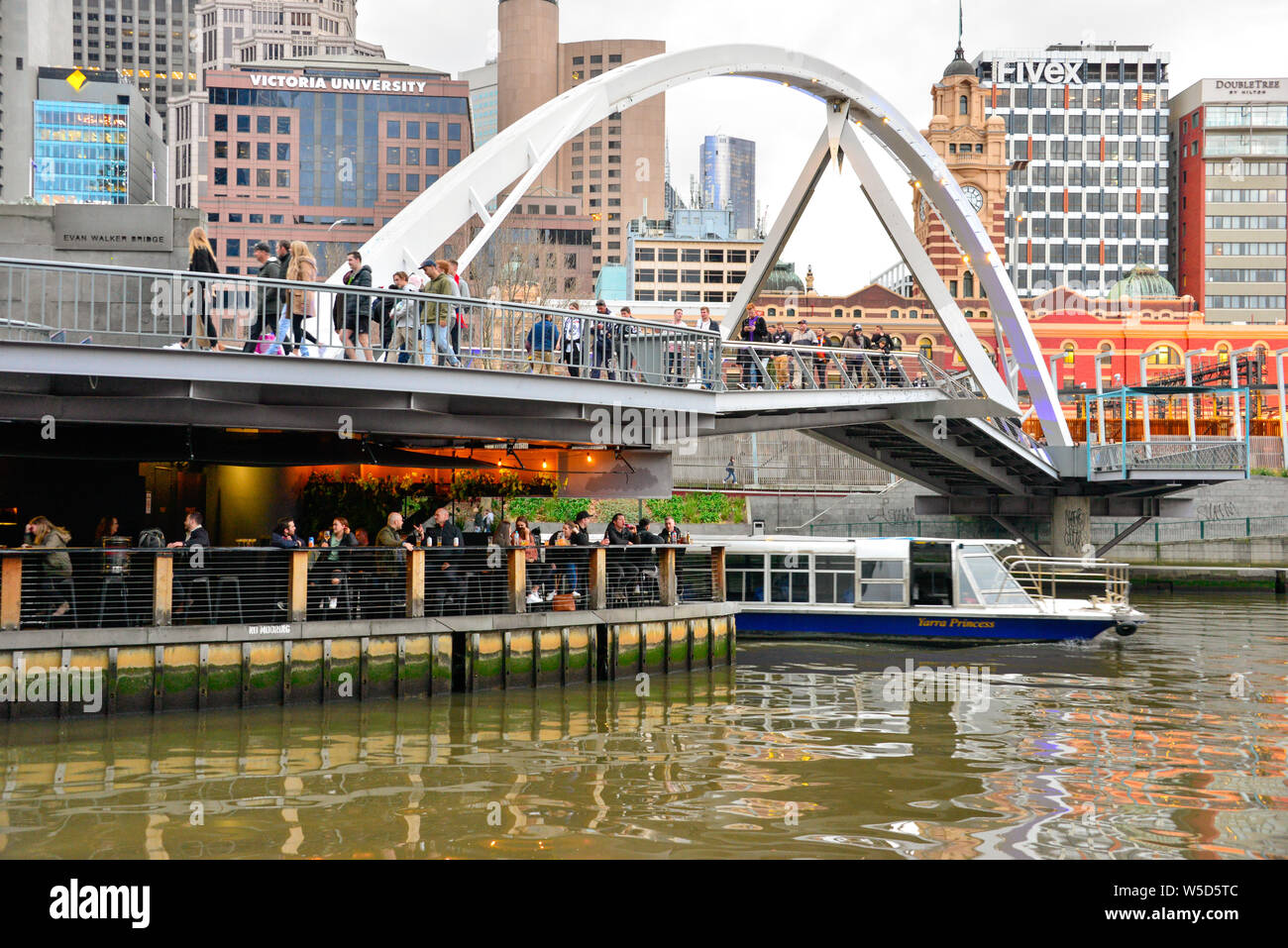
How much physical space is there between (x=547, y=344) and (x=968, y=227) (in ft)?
80.5

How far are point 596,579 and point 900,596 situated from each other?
30.9ft

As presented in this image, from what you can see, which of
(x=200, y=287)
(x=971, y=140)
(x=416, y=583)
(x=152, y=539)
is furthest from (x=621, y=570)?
(x=971, y=140)

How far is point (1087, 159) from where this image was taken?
474ft

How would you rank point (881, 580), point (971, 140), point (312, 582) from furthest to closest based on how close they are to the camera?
1. point (971, 140)
2. point (881, 580)
3. point (312, 582)

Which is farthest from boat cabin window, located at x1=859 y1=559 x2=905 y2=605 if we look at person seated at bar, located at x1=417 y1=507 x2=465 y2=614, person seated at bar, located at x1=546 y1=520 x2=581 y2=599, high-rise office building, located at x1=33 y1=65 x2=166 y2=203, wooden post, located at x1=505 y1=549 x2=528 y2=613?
high-rise office building, located at x1=33 y1=65 x2=166 y2=203

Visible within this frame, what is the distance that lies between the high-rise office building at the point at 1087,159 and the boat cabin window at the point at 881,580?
11816 cm

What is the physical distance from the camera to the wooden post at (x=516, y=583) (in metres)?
23.8

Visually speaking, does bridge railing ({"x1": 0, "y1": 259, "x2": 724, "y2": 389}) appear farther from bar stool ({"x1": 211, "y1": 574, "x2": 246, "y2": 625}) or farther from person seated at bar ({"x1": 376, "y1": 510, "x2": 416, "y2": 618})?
bar stool ({"x1": 211, "y1": 574, "x2": 246, "y2": 625})

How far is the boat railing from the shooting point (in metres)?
32.0

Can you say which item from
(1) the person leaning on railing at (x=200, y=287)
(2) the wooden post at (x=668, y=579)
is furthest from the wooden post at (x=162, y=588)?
(2) the wooden post at (x=668, y=579)

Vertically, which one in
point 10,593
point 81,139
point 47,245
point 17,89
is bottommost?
point 10,593

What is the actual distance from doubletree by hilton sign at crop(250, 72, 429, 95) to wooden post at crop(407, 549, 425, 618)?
404ft

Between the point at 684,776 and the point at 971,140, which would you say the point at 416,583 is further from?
the point at 971,140

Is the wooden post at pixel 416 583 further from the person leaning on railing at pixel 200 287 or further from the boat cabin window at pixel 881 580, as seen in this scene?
the boat cabin window at pixel 881 580
